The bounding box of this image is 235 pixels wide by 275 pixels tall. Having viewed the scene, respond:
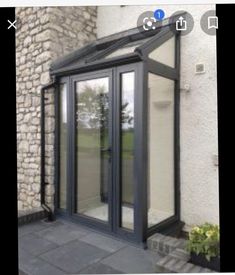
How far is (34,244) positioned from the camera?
316 cm

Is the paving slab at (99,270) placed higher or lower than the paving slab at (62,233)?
lower

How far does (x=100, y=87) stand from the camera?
3520 millimetres

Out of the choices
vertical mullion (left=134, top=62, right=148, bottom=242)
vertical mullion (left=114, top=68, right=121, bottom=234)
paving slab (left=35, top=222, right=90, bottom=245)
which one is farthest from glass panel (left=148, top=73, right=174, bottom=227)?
paving slab (left=35, top=222, right=90, bottom=245)

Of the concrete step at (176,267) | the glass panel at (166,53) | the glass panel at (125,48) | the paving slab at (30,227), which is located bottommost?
the paving slab at (30,227)

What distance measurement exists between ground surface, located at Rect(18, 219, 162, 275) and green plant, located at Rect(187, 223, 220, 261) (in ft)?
1.42

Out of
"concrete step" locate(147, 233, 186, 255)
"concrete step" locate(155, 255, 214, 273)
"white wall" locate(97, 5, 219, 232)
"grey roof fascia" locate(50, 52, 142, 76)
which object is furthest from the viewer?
"white wall" locate(97, 5, 219, 232)

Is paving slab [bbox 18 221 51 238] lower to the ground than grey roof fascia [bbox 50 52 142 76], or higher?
lower

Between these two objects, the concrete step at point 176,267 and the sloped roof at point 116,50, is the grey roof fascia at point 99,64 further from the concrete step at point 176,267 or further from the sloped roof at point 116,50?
the concrete step at point 176,267

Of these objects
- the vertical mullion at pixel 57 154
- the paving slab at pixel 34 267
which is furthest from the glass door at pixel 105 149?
the paving slab at pixel 34 267

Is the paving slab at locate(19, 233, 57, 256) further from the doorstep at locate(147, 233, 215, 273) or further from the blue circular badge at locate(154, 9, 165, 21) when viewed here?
the blue circular badge at locate(154, 9, 165, 21)

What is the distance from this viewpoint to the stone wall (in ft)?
13.1

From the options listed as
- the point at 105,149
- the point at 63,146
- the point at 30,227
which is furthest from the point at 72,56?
the point at 30,227

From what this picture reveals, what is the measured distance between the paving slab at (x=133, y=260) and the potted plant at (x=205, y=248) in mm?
407

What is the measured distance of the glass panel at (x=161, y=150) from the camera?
3.34 m
